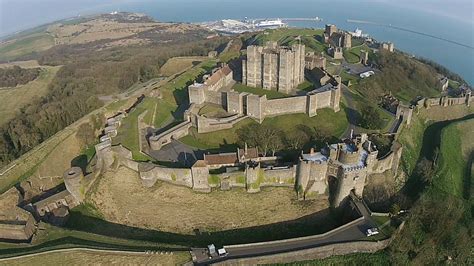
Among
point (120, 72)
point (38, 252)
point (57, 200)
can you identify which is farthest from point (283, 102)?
point (120, 72)

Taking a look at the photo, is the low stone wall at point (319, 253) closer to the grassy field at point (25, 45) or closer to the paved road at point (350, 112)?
the paved road at point (350, 112)

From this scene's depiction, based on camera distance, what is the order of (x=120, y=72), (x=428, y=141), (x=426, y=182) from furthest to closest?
(x=120, y=72), (x=428, y=141), (x=426, y=182)

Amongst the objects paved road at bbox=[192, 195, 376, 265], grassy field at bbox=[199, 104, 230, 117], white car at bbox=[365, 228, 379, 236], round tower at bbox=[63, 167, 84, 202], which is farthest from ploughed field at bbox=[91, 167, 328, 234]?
grassy field at bbox=[199, 104, 230, 117]

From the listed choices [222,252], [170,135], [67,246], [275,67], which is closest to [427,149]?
[275,67]

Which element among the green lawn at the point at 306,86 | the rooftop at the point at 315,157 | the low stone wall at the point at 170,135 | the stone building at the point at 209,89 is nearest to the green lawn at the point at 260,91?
the stone building at the point at 209,89

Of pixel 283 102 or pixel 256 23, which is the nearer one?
pixel 283 102

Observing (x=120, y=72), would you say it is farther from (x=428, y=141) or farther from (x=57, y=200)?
(x=428, y=141)
